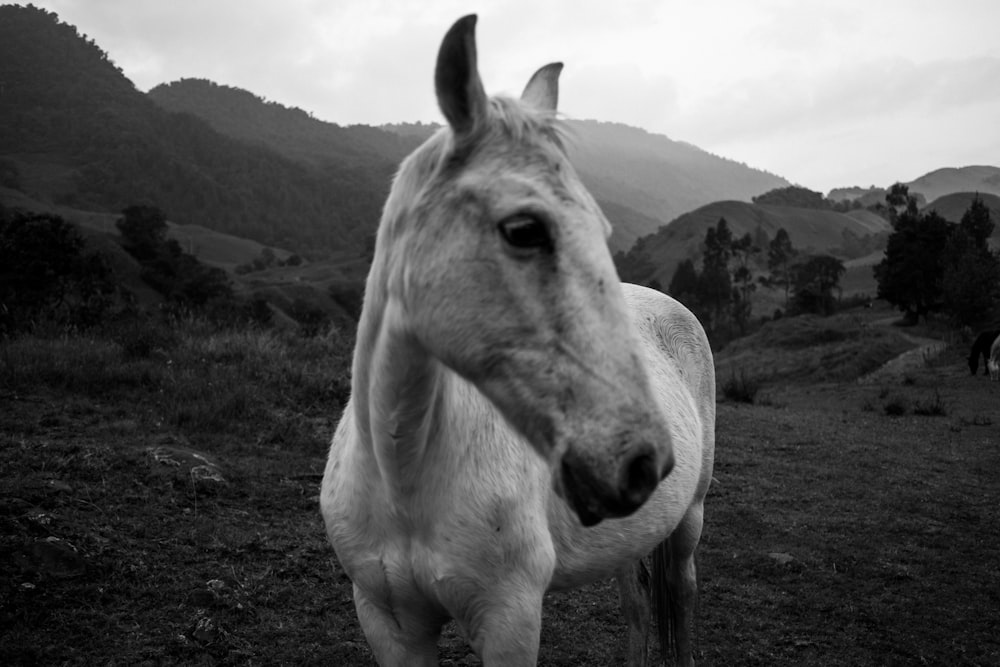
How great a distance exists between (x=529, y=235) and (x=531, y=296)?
16 centimetres

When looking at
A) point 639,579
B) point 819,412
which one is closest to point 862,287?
point 819,412

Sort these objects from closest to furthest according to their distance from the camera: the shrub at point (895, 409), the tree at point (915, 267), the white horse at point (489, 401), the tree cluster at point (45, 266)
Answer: the white horse at point (489, 401) → the shrub at point (895, 409) → the tree cluster at point (45, 266) → the tree at point (915, 267)

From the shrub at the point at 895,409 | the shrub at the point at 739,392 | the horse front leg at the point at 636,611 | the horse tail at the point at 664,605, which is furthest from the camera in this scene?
the shrub at the point at 739,392

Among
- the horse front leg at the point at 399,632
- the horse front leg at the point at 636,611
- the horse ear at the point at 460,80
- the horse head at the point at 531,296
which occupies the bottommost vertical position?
the horse front leg at the point at 636,611

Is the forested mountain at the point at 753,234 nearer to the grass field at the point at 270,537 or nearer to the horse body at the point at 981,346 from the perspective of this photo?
the horse body at the point at 981,346

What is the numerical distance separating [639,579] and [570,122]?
10.6 feet

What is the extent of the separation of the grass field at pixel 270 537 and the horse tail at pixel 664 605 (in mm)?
451

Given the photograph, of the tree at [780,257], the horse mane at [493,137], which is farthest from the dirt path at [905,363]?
the tree at [780,257]

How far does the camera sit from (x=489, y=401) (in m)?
2.31

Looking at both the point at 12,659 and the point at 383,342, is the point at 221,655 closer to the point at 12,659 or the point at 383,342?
the point at 12,659

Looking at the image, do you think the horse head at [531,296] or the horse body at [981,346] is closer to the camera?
the horse head at [531,296]

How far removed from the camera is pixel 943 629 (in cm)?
489

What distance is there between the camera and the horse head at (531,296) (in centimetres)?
151

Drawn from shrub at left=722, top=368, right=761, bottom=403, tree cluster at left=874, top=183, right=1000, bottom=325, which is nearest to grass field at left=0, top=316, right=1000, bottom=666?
shrub at left=722, top=368, right=761, bottom=403
